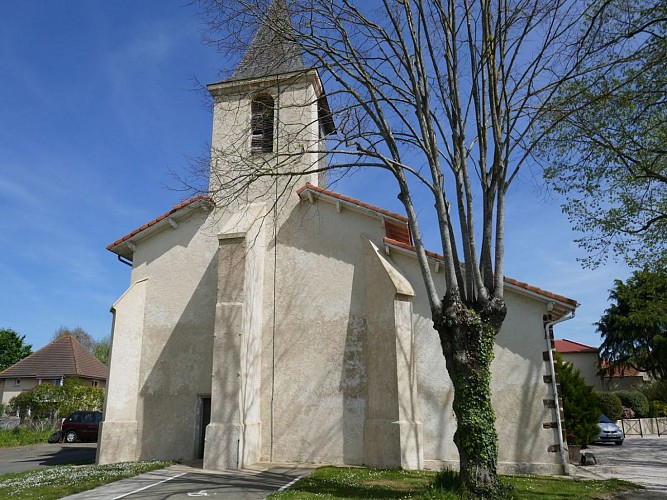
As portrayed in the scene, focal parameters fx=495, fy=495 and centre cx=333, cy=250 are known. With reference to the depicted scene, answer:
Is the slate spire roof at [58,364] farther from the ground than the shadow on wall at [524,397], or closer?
farther from the ground

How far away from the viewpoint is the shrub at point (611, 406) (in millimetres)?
29422

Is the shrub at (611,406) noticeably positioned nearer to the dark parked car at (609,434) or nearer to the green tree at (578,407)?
the dark parked car at (609,434)

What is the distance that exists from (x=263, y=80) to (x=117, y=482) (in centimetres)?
1246

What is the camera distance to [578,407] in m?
16.4

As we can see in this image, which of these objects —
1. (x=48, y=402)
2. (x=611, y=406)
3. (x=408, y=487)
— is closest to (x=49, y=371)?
(x=48, y=402)

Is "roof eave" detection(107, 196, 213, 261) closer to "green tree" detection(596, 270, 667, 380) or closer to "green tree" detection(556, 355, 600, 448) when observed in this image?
"green tree" detection(556, 355, 600, 448)

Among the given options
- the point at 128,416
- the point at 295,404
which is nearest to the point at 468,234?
the point at 295,404

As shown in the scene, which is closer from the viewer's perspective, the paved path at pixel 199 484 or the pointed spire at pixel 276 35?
the paved path at pixel 199 484

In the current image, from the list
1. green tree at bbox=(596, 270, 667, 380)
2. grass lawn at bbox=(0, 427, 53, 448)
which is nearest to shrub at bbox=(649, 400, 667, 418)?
green tree at bbox=(596, 270, 667, 380)

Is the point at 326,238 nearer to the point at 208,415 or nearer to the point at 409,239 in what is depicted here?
the point at 409,239

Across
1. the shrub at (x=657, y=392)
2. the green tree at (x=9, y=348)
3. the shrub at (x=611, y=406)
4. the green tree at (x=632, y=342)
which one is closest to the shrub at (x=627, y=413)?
the shrub at (x=611, y=406)

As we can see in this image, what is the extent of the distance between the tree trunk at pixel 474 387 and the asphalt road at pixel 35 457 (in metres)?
13.1

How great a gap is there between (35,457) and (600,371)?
41041 millimetres

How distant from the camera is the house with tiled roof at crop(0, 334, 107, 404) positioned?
111 feet
